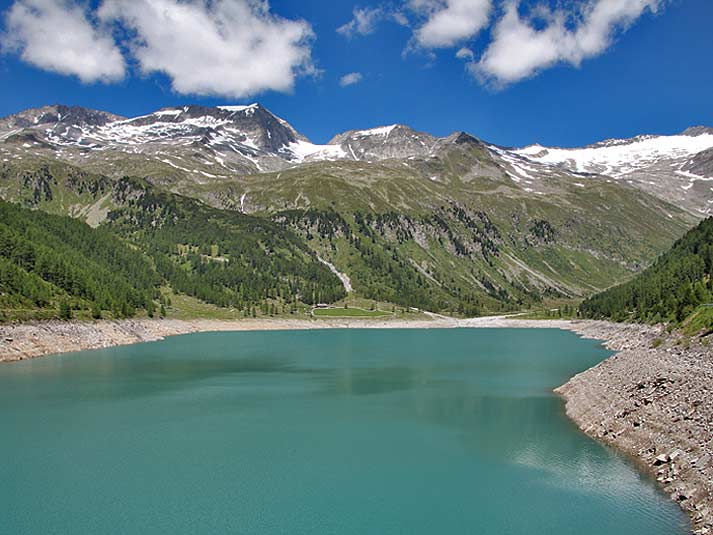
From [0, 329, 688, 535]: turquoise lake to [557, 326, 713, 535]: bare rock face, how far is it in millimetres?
1054

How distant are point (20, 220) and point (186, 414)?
10682 cm

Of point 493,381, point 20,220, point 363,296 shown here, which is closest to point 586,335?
point 493,381

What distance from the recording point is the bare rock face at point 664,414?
72.7 feet

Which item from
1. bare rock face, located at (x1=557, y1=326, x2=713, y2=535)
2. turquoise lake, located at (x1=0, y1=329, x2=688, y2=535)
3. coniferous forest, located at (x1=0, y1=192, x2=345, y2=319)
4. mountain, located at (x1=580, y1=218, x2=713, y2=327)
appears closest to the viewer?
turquoise lake, located at (x1=0, y1=329, x2=688, y2=535)

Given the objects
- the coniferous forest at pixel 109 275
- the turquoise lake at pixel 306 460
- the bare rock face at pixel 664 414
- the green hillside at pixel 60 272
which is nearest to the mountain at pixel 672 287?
the turquoise lake at pixel 306 460

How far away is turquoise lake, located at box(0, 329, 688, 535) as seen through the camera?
863 inches

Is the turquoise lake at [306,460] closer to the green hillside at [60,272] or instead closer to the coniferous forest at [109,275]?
the green hillside at [60,272]

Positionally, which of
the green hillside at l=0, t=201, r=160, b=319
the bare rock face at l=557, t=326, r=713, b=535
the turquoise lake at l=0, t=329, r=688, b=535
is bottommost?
the turquoise lake at l=0, t=329, r=688, b=535

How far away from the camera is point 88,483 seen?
26125 mm

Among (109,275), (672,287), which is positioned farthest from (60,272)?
(672,287)

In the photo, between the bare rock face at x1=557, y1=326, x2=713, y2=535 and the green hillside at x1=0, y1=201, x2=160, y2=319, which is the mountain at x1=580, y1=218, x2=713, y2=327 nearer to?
the bare rock face at x1=557, y1=326, x2=713, y2=535

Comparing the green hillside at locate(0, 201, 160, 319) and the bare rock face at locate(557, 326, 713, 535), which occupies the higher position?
the green hillside at locate(0, 201, 160, 319)

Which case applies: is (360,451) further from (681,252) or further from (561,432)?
(681,252)

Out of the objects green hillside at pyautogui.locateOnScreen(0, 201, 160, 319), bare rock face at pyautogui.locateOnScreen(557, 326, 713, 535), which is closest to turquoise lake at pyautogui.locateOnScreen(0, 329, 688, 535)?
bare rock face at pyautogui.locateOnScreen(557, 326, 713, 535)
